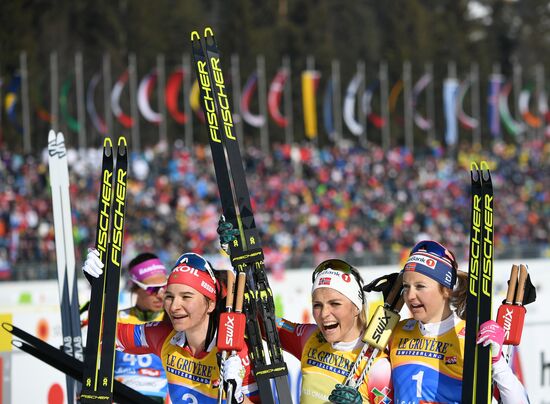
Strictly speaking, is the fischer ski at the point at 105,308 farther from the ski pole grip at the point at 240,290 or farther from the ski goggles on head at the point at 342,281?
the ski goggles on head at the point at 342,281

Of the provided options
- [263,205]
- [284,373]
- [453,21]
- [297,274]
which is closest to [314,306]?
[284,373]

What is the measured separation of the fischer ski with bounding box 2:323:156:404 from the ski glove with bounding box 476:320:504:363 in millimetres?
1938

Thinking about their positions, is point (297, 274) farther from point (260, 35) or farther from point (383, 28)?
point (383, 28)

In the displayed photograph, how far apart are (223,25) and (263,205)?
95.9 ft

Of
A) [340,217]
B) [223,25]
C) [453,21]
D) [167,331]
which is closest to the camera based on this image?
[167,331]

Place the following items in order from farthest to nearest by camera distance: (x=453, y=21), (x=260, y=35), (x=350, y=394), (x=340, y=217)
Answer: (x=453, y=21), (x=260, y=35), (x=340, y=217), (x=350, y=394)

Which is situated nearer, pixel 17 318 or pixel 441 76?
pixel 17 318

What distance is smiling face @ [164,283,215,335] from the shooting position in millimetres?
5746

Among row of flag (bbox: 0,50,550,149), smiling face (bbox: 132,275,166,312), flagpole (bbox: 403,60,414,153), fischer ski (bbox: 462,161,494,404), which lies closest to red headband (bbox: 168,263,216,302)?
fischer ski (bbox: 462,161,494,404)

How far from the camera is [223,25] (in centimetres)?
5628

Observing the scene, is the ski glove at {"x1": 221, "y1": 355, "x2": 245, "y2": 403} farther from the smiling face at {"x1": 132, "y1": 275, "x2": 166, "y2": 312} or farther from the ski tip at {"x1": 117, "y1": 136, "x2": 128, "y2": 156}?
the smiling face at {"x1": 132, "y1": 275, "x2": 166, "y2": 312}

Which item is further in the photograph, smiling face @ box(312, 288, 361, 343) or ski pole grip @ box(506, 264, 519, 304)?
smiling face @ box(312, 288, 361, 343)

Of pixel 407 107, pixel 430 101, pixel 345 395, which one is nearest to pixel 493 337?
pixel 345 395

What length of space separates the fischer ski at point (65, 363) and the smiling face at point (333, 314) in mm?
1126
